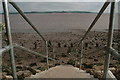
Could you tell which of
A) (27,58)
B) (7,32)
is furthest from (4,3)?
(27,58)

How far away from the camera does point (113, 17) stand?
1.48m

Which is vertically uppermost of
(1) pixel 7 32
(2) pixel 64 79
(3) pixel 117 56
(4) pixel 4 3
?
(4) pixel 4 3

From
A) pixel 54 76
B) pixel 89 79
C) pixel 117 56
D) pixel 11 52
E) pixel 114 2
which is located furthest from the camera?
pixel 54 76

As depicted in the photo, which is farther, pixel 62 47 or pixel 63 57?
pixel 62 47

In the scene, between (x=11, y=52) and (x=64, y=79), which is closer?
(x=11, y=52)

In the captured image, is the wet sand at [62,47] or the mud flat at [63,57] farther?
the wet sand at [62,47]

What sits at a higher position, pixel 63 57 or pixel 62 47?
pixel 62 47

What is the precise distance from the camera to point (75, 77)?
8.42 feet

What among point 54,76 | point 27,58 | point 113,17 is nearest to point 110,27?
point 113,17

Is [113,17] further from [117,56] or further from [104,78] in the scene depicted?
[104,78]

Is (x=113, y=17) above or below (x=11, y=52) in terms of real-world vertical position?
above

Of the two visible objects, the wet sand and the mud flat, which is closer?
the mud flat

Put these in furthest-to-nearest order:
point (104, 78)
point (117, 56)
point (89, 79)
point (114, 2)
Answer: point (89, 79)
point (104, 78)
point (114, 2)
point (117, 56)

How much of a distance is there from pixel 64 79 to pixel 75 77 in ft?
0.48
